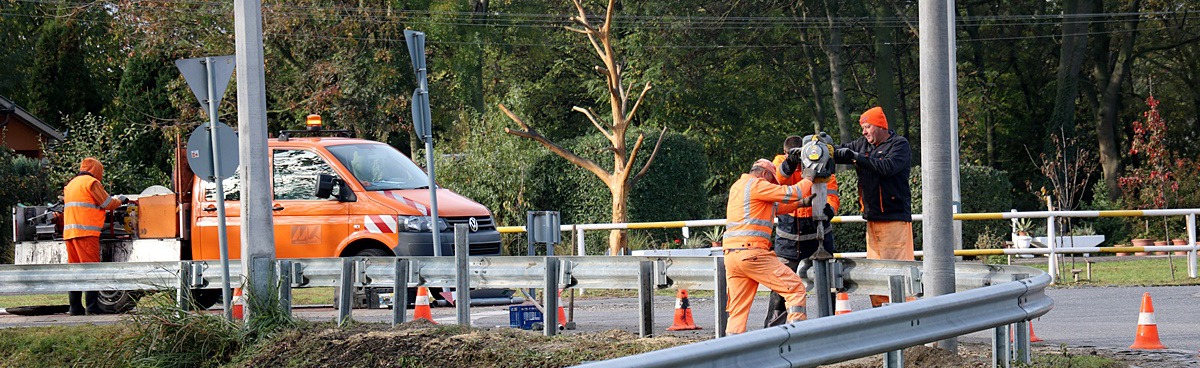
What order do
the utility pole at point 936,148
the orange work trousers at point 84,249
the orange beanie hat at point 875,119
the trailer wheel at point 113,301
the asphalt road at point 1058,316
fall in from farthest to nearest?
the trailer wheel at point 113,301, the orange work trousers at point 84,249, the asphalt road at point 1058,316, the orange beanie hat at point 875,119, the utility pole at point 936,148

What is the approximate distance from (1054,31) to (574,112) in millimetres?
14326

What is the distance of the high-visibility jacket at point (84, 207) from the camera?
15516mm

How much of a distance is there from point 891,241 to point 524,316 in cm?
335

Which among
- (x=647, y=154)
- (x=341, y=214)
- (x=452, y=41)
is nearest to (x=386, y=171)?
(x=341, y=214)

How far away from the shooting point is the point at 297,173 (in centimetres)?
1556

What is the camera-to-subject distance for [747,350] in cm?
611

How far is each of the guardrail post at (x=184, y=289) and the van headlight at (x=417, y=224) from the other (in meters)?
2.73

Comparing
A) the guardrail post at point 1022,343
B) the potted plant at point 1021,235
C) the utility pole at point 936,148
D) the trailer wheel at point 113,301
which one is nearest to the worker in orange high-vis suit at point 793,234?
the utility pole at point 936,148

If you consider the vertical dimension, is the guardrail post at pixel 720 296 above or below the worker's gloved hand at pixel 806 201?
below

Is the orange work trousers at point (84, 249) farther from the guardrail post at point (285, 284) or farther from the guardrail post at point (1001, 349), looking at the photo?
the guardrail post at point (1001, 349)

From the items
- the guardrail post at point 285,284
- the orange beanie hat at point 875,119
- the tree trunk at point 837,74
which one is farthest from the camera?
the tree trunk at point 837,74

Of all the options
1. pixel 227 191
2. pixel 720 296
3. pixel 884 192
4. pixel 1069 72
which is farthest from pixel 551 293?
pixel 1069 72

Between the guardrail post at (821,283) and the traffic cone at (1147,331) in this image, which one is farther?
the traffic cone at (1147,331)

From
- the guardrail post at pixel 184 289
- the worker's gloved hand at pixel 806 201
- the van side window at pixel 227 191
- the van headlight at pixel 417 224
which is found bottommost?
the guardrail post at pixel 184 289
